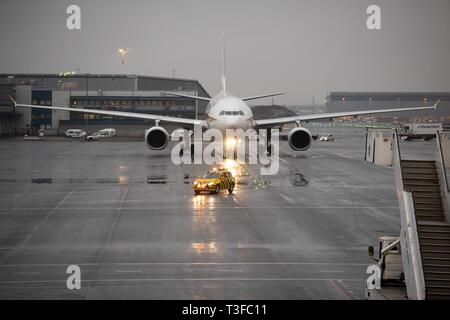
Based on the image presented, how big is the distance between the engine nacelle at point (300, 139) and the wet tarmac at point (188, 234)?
877 centimetres

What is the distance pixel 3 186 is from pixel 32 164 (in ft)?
61.2

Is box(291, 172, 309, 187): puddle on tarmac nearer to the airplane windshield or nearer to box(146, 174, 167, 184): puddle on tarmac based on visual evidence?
the airplane windshield

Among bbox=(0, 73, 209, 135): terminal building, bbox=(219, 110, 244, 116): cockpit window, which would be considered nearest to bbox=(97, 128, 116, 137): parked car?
bbox=(0, 73, 209, 135): terminal building

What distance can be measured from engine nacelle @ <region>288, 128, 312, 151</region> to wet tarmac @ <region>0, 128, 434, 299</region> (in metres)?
8.77

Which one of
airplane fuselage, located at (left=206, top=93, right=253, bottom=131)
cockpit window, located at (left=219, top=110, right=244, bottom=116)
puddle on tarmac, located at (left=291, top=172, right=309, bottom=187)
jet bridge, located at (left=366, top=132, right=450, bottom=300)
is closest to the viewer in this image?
jet bridge, located at (left=366, top=132, right=450, bottom=300)

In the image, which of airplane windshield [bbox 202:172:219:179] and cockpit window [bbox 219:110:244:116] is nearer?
airplane windshield [bbox 202:172:219:179]

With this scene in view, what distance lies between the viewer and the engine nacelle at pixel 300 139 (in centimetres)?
6325

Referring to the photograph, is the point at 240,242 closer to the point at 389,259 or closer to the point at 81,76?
the point at 389,259

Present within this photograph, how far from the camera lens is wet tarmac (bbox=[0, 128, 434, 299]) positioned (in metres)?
20.2

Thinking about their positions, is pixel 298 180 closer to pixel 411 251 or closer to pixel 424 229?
pixel 424 229

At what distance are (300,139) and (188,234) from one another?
36474mm

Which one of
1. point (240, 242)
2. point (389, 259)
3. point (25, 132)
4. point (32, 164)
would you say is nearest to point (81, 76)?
point (25, 132)
